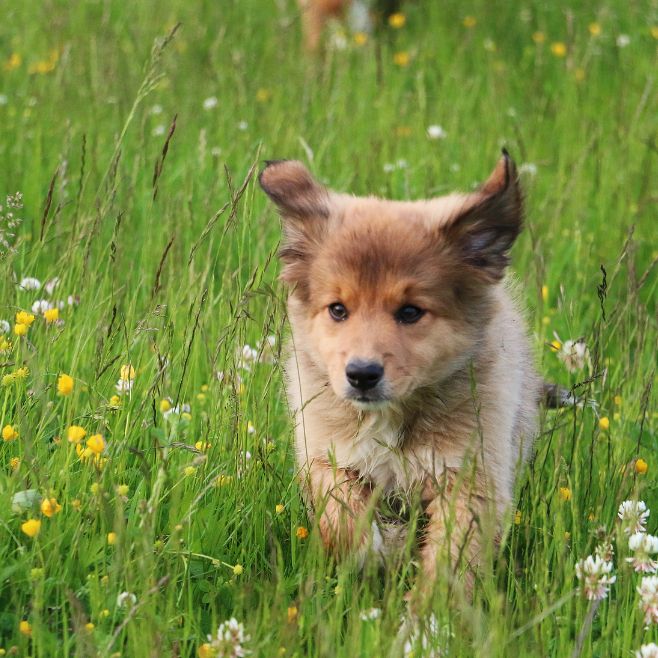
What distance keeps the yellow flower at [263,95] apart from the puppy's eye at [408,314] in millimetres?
3723

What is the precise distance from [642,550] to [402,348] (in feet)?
2.70

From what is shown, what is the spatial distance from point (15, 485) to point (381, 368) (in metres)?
0.99

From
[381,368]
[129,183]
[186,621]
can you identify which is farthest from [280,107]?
[186,621]

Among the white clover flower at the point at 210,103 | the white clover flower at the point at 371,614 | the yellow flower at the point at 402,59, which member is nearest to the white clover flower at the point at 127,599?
the white clover flower at the point at 371,614

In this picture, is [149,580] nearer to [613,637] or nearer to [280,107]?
[613,637]

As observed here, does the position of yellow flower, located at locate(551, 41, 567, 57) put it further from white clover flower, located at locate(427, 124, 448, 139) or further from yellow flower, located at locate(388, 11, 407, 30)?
white clover flower, located at locate(427, 124, 448, 139)

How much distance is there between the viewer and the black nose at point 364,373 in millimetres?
3105

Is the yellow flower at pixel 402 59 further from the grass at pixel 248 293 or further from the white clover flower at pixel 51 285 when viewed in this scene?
the white clover flower at pixel 51 285

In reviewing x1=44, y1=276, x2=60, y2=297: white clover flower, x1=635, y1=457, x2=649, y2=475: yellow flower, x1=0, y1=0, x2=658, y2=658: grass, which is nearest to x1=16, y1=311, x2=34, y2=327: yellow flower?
x1=0, y1=0, x2=658, y2=658: grass

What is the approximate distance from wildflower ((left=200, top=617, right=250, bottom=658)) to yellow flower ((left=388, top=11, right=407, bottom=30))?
6.14 meters

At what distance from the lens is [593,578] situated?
9.07ft

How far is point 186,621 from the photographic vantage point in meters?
2.70

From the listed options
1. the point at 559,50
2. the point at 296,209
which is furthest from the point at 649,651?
the point at 559,50

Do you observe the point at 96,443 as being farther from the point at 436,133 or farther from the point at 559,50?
the point at 559,50
